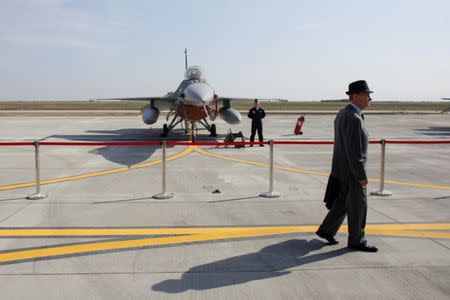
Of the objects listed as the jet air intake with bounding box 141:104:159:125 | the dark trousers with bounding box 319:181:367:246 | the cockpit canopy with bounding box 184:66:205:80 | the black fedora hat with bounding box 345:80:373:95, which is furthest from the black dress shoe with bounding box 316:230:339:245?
the jet air intake with bounding box 141:104:159:125

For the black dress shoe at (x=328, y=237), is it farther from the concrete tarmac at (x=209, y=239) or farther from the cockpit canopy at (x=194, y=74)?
the cockpit canopy at (x=194, y=74)

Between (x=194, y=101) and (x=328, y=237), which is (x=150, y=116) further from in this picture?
(x=328, y=237)

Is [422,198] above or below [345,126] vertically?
below

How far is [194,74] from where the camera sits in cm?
1769

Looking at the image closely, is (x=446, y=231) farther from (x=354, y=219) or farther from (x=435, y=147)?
(x=435, y=147)

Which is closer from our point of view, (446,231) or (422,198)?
(446,231)

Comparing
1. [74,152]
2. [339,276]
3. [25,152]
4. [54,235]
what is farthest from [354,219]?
[25,152]

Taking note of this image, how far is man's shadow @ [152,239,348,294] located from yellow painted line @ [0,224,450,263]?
64 centimetres

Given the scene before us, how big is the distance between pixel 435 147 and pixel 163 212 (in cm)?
1367

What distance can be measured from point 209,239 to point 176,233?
1.82 feet

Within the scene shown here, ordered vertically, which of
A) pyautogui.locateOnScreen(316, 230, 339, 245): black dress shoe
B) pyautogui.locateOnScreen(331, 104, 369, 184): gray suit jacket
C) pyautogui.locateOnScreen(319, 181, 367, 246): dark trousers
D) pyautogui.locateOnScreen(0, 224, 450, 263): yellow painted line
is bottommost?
pyautogui.locateOnScreen(0, 224, 450, 263): yellow painted line

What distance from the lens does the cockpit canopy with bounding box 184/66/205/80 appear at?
17.6 metres

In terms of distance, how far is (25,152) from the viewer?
1424 cm

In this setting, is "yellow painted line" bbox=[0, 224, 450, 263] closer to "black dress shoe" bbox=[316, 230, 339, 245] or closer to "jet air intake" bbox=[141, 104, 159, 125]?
"black dress shoe" bbox=[316, 230, 339, 245]
